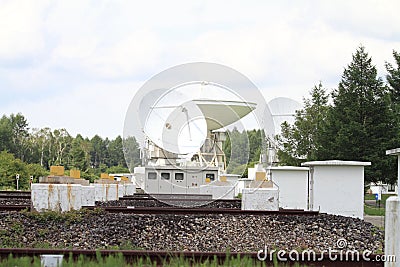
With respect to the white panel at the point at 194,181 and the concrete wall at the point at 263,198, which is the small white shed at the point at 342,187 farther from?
the white panel at the point at 194,181

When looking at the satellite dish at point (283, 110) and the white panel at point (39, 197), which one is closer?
the white panel at point (39, 197)

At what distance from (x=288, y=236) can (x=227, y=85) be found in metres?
6.82

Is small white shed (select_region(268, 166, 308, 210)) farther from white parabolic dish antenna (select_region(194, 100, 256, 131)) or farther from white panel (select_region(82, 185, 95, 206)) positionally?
white panel (select_region(82, 185, 95, 206))

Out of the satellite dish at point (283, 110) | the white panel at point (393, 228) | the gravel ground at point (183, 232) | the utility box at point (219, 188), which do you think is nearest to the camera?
the white panel at point (393, 228)

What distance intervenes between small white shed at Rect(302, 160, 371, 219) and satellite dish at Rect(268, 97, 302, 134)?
27235 millimetres

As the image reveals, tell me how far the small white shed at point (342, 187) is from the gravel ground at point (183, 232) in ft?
5.68

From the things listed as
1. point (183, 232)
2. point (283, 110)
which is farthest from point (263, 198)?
point (283, 110)

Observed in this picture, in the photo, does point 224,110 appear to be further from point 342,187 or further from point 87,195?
point 342,187

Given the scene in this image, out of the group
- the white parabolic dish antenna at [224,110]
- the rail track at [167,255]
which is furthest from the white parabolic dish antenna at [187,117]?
the rail track at [167,255]

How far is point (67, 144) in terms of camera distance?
101125 millimetres

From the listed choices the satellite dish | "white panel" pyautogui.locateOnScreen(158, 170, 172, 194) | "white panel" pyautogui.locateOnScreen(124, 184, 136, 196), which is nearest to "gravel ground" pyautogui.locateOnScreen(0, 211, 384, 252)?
"white panel" pyautogui.locateOnScreen(158, 170, 172, 194)

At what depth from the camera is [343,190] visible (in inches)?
616

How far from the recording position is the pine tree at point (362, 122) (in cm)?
3741

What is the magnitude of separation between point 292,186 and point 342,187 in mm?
5235
